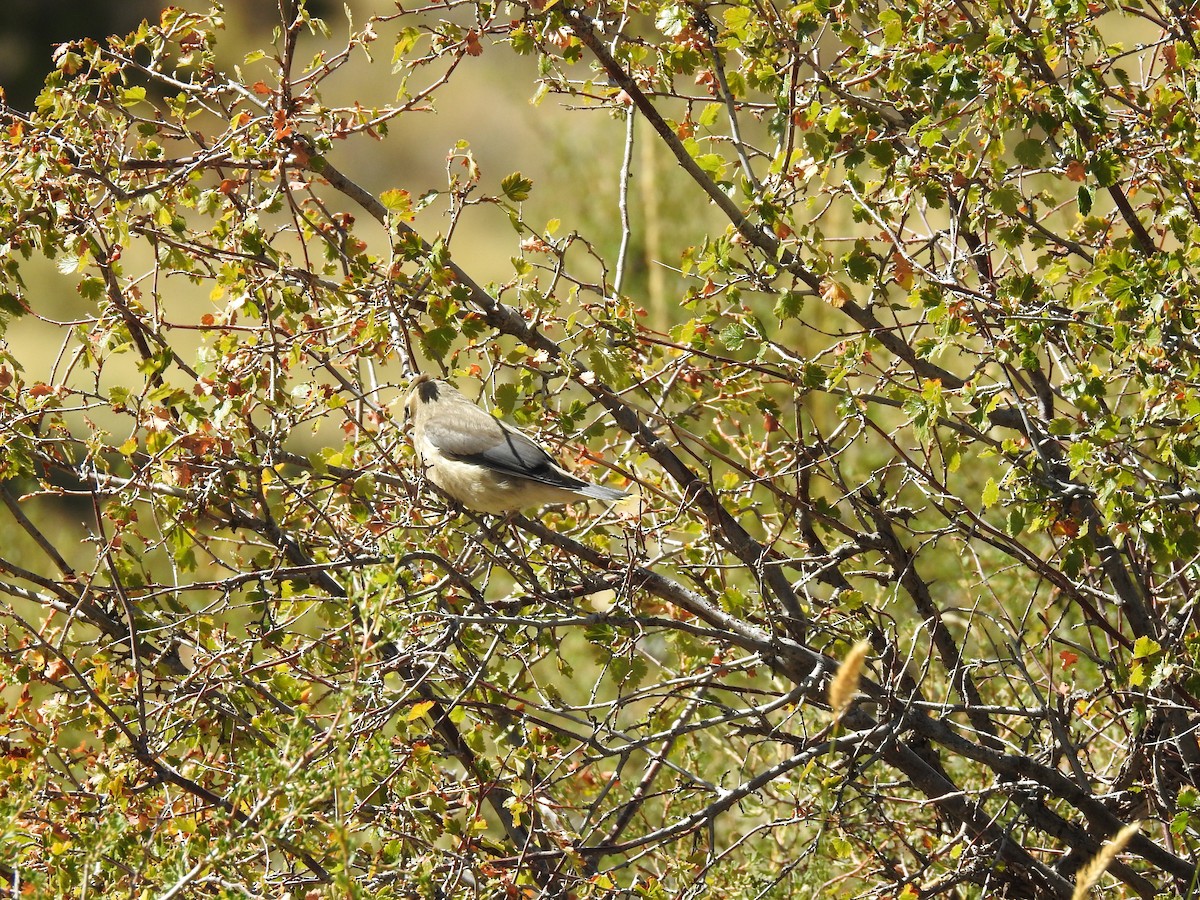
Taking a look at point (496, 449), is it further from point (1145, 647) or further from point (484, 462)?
point (1145, 647)

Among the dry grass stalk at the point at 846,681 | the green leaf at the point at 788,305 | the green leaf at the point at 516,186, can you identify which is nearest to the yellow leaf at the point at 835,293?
the green leaf at the point at 788,305

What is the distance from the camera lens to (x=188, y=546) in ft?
11.7

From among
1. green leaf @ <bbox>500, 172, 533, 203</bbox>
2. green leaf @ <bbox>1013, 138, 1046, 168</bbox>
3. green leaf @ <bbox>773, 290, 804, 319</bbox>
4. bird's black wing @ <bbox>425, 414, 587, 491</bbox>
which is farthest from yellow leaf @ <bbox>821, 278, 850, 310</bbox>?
bird's black wing @ <bbox>425, 414, 587, 491</bbox>

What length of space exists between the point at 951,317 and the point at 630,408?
1.15 meters

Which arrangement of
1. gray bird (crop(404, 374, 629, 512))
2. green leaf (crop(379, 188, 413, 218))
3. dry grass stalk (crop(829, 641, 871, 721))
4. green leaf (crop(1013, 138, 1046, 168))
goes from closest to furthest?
dry grass stalk (crop(829, 641, 871, 721))
green leaf (crop(1013, 138, 1046, 168))
green leaf (crop(379, 188, 413, 218))
gray bird (crop(404, 374, 629, 512))

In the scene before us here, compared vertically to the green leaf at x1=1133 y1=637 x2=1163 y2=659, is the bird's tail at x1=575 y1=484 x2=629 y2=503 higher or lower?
higher

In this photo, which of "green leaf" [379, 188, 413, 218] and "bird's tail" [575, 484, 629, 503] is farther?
"bird's tail" [575, 484, 629, 503]

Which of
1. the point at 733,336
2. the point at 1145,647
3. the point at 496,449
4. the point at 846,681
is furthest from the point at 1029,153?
the point at 496,449

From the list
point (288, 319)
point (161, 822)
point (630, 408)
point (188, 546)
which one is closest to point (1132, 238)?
point (630, 408)

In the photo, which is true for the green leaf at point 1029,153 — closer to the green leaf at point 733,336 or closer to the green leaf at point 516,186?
the green leaf at point 733,336

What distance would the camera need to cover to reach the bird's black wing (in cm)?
477

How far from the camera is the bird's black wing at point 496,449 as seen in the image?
4.77m

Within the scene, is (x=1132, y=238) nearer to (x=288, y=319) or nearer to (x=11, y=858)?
(x=288, y=319)

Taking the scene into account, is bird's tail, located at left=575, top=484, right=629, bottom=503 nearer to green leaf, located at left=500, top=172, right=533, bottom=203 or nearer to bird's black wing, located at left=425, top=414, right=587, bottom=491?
bird's black wing, located at left=425, top=414, right=587, bottom=491
